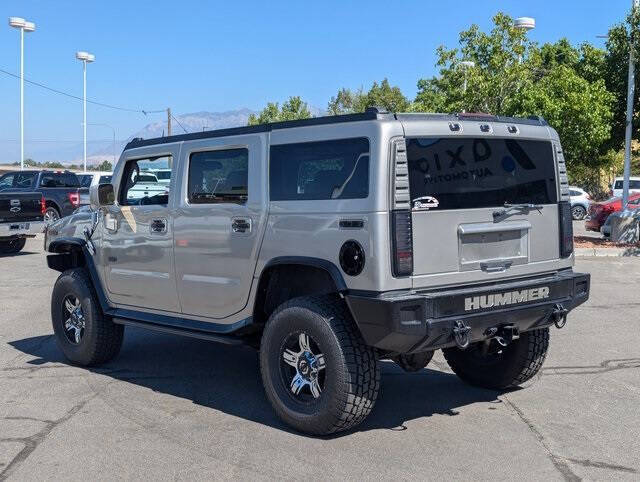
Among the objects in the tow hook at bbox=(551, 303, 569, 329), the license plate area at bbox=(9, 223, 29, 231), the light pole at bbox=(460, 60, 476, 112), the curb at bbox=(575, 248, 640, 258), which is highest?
the light pole at bbox=(460, 60, 476, 112)

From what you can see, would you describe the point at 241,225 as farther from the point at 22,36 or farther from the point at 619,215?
the point at 22,36

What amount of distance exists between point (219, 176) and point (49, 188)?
61.1ft

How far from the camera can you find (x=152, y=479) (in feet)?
14.8

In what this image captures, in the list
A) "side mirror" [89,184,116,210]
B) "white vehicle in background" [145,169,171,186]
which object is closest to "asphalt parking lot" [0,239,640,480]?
"side mirror" [89,184,116,210]

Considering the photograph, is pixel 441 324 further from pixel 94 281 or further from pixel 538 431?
pixel 94 281

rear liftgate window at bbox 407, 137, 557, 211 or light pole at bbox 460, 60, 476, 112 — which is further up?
light pole at bbox 460, 60, 476, 112

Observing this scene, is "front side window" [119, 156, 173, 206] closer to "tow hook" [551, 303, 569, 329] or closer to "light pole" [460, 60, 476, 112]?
"tow hook" [551, 303, 569, 329]

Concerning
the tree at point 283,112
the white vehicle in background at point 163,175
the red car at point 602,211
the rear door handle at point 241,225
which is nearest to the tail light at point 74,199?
the red car at point 602,211

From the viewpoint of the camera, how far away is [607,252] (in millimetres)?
17484

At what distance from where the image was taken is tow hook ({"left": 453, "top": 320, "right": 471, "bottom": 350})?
4863 millimetres

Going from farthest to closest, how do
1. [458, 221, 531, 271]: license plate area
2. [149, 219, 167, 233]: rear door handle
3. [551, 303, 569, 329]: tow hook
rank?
[149, 219, 167, 233]: rear door handle
[551, 303, 569, 329]: tow hook
[458, 221, 531, 271]: license plate area

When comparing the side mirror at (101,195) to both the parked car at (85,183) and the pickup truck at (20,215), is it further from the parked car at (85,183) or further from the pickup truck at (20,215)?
the parked car at (85,183)

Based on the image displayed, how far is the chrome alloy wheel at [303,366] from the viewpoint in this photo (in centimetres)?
Result: 521

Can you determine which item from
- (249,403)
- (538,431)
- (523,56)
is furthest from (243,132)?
(523,56)
